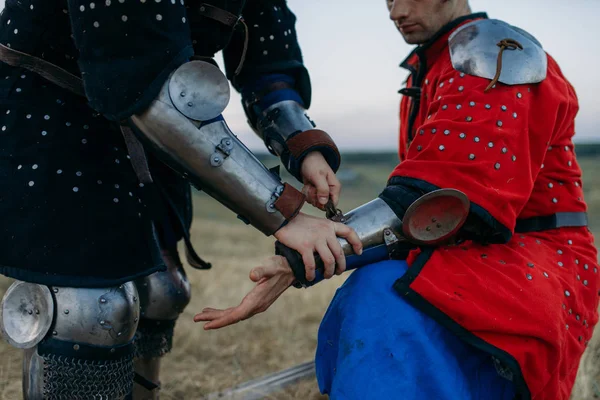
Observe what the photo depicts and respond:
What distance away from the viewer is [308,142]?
76.8 inches

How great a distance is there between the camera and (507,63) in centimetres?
176

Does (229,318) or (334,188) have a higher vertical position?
(334,188)

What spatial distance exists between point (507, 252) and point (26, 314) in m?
1.38

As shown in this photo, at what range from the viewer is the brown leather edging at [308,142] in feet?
6.39

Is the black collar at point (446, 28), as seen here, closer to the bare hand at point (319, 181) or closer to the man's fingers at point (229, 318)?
the bare hand at point (319, 181)

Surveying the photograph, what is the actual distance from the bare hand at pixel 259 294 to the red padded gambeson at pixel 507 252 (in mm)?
335

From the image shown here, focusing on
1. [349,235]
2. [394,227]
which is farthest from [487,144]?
[349,235]

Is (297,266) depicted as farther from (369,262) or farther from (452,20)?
(452,20)

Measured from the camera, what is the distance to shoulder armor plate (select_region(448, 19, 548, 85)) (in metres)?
1.75

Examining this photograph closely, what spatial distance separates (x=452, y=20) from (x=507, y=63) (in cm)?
44

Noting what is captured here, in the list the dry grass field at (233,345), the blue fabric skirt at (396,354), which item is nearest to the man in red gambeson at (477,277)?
the blue fabric skirt at (396,354)

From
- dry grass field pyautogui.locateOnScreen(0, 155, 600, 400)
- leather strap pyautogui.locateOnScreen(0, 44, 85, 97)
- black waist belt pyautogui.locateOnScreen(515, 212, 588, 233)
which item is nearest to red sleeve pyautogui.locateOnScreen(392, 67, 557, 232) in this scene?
black waist belt pyautogui.locateOnScreen(515, 212, 588, 233)

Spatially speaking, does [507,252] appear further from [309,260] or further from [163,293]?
[163,293]

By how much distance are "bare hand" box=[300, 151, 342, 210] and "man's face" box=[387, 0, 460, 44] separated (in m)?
0.61
